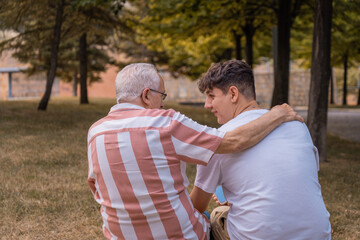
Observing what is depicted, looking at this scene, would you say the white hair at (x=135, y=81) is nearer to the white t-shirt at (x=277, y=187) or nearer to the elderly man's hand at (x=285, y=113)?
the white t-shirt at (x=277, y=187)

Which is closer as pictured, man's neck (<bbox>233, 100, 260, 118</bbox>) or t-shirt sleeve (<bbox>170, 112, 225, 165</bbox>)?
t-shirt sleeve (<bbox>170, 112, 225, 165</bbox>)

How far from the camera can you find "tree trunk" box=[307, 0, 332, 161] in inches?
320

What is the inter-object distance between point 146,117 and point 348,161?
312 inches

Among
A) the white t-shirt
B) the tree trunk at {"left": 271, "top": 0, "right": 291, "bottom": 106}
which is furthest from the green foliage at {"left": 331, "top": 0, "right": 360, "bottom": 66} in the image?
the white t-shirt

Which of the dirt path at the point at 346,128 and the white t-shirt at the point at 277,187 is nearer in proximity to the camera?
the white t-shirt at the point at 277,187

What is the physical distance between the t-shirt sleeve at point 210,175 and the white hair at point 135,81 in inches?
20.2

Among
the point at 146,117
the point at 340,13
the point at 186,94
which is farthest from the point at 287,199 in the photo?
the point at 186,94

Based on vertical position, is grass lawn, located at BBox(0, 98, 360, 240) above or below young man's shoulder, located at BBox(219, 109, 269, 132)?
below

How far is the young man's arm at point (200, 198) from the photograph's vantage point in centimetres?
240

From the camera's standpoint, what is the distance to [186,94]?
1615 inches

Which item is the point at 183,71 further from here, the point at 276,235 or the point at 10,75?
the point at 276,235

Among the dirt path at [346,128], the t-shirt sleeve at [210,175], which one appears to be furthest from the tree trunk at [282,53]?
the t-shirt sleeve at [210,175]

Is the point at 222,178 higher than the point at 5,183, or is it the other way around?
the point at 222,178

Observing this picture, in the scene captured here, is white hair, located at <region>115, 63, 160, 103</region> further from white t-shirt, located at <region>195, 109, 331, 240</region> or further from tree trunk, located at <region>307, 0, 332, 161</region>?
tree trunk, located at <region>307, 0, 332, 161</region>
